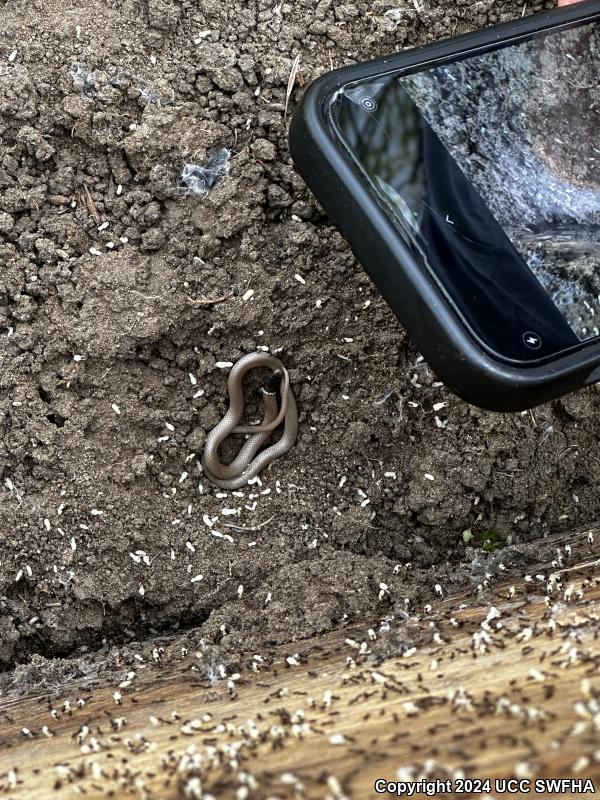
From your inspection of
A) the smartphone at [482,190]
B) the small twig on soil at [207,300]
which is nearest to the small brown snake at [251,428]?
the small twig on soil at [207,300]

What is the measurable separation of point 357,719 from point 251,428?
1.89 metres

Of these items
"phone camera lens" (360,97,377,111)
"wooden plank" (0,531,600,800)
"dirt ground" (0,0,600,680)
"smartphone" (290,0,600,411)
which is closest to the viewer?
"wooden plank" (0,531,600,800)

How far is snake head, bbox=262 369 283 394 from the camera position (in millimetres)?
3867

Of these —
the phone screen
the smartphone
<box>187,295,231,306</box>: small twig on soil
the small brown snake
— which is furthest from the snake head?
the phone screen

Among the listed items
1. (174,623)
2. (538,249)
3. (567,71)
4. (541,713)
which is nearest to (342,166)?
(538,249)

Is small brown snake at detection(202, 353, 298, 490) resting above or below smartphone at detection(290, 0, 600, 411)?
below

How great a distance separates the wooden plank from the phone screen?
37.5 inches

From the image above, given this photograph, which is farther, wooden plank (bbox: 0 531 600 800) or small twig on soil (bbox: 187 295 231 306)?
small twig on soil (bbox: 187 295 231 306)

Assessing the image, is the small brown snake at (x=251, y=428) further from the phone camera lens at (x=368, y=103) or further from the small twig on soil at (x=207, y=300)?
the phone camera lens at (x=368, y=103)

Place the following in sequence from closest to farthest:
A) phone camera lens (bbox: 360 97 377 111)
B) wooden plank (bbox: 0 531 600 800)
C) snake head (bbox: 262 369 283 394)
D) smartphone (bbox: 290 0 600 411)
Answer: wooden plank (bbox: 0 531 600 800) < smartphone (bbox: 290 0 600 411) < phone camera lens (bbox: 360 97 377 111) < snake head (bbox: 262 369 283 394)

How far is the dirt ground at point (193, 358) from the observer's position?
370 cm

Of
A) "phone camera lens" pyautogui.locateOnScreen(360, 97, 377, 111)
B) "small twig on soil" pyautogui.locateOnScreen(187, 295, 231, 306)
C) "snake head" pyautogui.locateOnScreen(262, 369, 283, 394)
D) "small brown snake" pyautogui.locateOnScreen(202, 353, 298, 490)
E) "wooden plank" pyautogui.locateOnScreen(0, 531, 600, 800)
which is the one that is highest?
"phone camera lens" pyautogui.locateOnScreen(360, 97, 377, 111)

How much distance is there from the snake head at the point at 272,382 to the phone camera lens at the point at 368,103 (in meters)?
1.35

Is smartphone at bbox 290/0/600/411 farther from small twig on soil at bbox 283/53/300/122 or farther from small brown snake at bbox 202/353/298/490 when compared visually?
small brown snake at bbox 202/353/298/490
